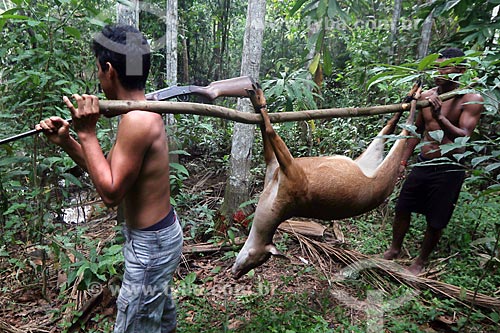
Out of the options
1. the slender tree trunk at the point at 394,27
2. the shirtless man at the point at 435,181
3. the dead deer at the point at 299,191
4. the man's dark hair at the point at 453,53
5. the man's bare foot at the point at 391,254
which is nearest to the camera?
the dead deer at the point at 299,191

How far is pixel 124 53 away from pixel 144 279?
1305 millimetres

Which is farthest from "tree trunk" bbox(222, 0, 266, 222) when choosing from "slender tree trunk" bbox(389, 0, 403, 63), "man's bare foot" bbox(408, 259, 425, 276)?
"slender tree trunk" bbox(389, 0, 403, 63)

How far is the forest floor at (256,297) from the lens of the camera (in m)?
3.23

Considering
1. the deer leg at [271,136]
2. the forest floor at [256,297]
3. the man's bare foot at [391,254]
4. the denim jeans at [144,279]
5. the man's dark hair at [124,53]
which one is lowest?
the forest floor at [256,297]

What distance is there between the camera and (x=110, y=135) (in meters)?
4.00

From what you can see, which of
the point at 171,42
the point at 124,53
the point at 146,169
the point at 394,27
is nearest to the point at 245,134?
the point at 146,169

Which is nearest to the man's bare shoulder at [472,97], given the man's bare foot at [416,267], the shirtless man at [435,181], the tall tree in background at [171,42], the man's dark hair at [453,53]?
the shirtless man at [435,181]

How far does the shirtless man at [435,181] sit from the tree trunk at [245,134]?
1986 millimetres

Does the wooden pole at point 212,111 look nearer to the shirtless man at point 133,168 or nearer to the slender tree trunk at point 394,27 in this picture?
the shirtless man at point 133,168

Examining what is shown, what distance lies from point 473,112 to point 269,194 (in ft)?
7.81

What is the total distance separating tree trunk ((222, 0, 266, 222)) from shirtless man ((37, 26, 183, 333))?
8.78ft

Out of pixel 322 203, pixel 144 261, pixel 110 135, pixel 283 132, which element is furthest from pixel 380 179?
pixel 283 132

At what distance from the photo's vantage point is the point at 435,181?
3953mm

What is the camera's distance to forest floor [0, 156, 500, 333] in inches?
127
